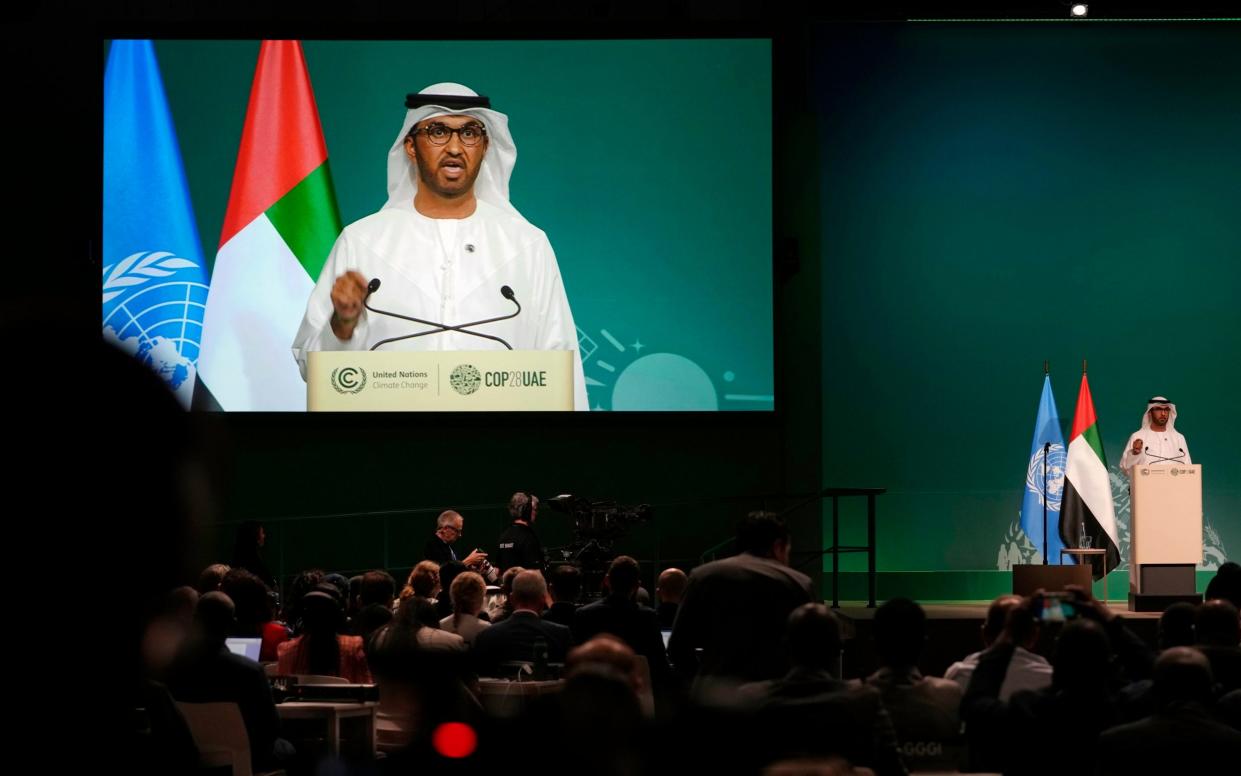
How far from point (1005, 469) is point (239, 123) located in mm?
6451

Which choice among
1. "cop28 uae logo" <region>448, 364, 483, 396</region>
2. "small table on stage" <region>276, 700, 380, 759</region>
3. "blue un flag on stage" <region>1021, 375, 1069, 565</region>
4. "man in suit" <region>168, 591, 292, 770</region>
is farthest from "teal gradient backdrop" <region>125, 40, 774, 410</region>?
"man in suit" <region>168, 591, 292, 770</region>

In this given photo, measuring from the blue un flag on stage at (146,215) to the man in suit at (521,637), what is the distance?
509 centimetres

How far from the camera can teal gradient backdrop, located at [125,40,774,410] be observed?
9.55 m

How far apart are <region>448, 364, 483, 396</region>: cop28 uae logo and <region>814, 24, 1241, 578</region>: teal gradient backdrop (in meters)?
3.48

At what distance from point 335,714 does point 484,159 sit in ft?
19.3

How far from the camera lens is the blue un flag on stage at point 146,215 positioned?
9461 mm

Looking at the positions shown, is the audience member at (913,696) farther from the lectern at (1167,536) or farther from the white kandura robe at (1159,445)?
the white kandura robe at (1159,445)

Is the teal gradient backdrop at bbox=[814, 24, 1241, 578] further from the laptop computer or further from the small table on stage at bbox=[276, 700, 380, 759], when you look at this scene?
the small table on stage at bbox=[276, 700, 380, 759]

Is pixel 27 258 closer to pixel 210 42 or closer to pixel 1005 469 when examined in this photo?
pixel 210 42

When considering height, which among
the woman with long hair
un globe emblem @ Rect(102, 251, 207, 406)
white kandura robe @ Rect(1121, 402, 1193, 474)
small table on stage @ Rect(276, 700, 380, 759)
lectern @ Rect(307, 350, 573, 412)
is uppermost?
un globe emblem @ Rect(102, 251, 207, 406)

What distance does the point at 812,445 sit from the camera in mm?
10031

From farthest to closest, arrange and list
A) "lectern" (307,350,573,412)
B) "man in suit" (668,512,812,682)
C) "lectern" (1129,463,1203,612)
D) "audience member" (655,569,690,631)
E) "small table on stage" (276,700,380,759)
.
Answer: "lectern" (307,350,573,412) → "lectern" (1129,463,1203,612) → "audience member" (655,569,690,631) → "small table on stage" (276,700,380,759) → "man in suit" (668,512,812,682)

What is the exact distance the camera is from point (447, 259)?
9.46 m

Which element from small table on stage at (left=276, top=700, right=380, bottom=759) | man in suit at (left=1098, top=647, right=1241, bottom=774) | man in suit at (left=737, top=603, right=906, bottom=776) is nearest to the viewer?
man in suit at (left=1098, top=647, right=1241, bottom=774)
